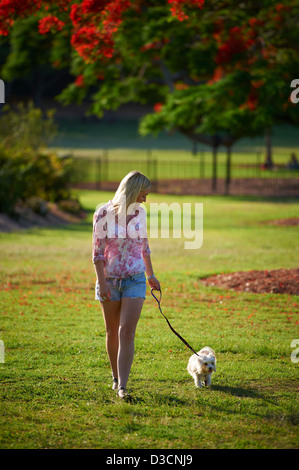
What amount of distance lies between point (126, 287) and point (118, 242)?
379mm

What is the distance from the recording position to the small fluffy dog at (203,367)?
18.0 ft

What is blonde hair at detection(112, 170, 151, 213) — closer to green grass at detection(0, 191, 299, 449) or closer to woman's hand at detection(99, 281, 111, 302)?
woman's hand at detection(99, 281, 111, 302)

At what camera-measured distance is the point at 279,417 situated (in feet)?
16.3

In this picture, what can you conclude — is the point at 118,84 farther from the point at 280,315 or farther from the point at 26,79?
the point at 26,79

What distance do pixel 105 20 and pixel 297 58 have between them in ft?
40.3

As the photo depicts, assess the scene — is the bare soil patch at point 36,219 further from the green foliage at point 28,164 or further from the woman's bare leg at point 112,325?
the woman's bare leg at point 112,325

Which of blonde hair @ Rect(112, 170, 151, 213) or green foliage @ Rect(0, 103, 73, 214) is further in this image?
green foliage @ Rect(0, 103, 73, 214)

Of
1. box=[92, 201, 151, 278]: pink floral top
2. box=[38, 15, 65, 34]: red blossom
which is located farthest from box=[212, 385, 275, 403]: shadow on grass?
box=[38, 15, 65, 34]: red blossom

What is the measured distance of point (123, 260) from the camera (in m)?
5.25

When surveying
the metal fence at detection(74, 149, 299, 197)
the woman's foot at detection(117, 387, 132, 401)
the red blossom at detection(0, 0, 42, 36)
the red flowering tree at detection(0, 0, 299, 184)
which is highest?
the red flowering tree at detection(0, 0, 299, 184)

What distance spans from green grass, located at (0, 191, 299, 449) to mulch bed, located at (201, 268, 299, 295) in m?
0.30

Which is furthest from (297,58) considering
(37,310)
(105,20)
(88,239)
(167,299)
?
(37,310)

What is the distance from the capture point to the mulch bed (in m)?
9.65

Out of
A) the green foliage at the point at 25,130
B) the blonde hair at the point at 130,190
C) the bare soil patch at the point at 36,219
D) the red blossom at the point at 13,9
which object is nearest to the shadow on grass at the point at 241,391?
the blonde hair at the point at 130,190
